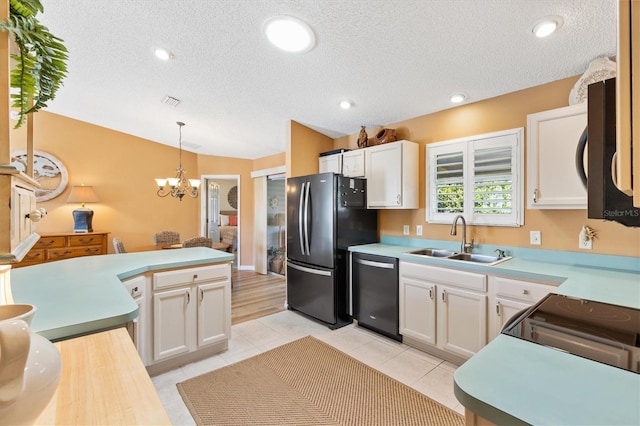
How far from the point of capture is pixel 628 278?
1869 millimetres

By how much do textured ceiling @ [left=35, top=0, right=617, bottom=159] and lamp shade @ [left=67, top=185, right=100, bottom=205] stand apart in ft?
5.16

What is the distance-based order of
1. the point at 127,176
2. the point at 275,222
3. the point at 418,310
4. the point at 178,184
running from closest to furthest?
the point at 418,310
the point at 178,184
the point at 127,176
the point at 275,222

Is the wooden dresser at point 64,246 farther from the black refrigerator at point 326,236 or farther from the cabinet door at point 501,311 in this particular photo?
the cabinet door at point 501,311

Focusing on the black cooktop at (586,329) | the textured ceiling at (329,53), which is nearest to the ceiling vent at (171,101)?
the textured ceiling at (329,53)

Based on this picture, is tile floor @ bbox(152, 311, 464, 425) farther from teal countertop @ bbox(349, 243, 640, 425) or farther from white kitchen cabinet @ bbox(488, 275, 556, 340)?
teal countertop @ bbox(349, 243, 640, 425)

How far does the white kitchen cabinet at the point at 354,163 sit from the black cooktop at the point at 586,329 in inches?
95.3

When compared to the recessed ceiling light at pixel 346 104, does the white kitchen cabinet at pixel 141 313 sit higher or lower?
lower

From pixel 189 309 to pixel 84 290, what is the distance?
101cm

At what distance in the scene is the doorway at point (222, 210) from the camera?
20.6 ft

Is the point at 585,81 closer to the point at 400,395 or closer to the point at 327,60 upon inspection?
the point at 327,60

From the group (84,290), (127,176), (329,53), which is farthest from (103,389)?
(127,176)

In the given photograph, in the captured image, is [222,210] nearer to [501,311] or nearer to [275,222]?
[275,222]

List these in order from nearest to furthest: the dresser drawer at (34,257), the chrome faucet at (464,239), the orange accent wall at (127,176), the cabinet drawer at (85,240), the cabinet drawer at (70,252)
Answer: the chrome faucet at (464,239) < the dresser drawer at (34,257) < the cabinet drawer at (70,252) < the cabinet drawer at (85,240) < the orange accent wall at (127,176)

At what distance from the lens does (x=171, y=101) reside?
11.8 ft
